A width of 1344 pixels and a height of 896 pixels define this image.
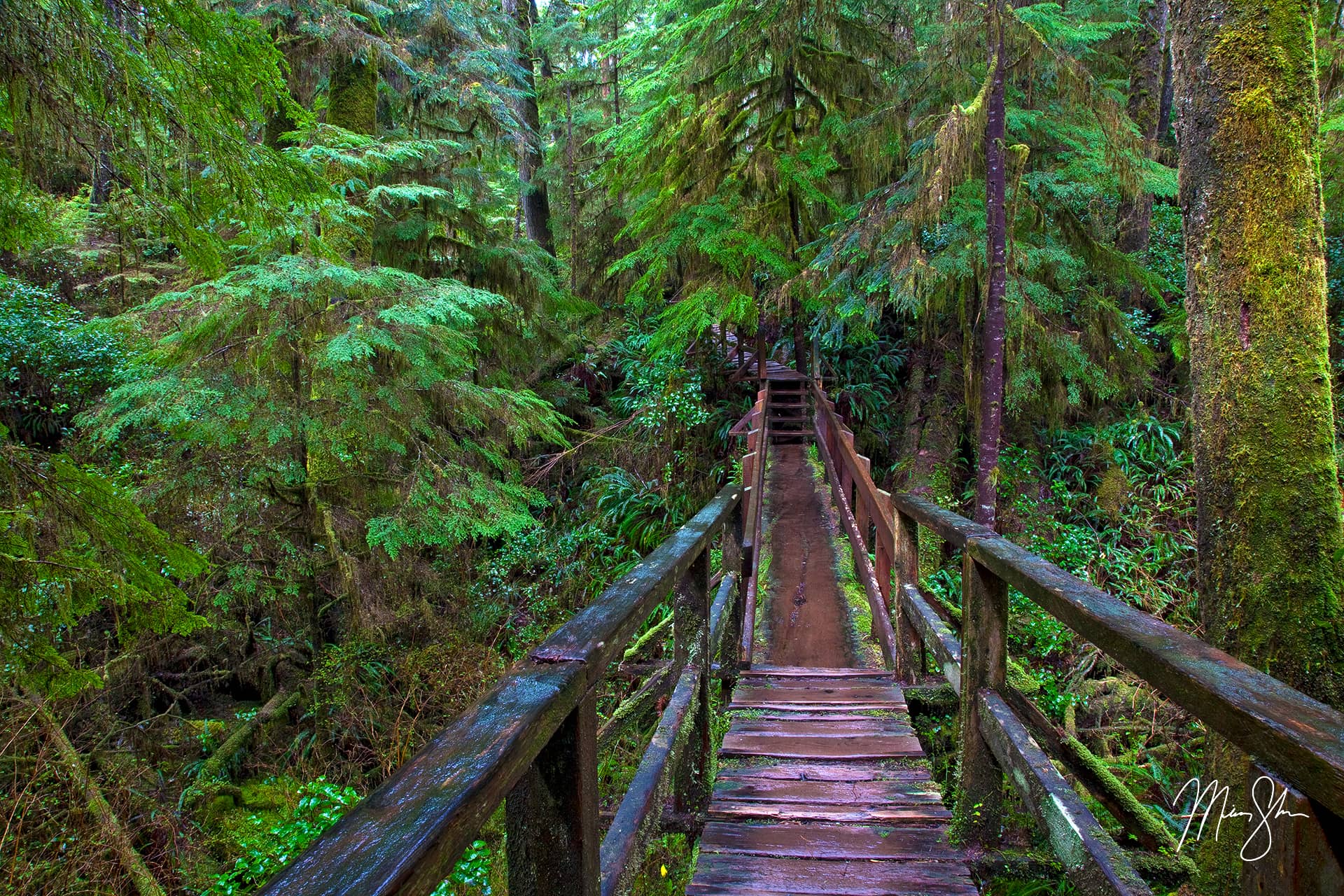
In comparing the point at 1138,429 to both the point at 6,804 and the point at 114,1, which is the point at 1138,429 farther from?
the point at 6,804

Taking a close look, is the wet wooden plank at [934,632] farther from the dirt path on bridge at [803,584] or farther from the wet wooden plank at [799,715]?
the dirt path on bridge at [803,584]

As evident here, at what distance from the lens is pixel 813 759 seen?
3.28 metres

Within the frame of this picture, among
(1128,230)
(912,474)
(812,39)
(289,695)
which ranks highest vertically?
(812,39)

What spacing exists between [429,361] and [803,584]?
4343 mm

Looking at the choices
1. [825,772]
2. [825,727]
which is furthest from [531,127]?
[825,772]

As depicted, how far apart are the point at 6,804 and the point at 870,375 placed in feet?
46.4

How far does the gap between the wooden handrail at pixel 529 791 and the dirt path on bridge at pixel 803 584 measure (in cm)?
315

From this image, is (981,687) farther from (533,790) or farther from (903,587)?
(533,790)

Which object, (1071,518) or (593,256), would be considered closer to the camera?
(1071,518)

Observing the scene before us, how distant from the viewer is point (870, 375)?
14859 millimetres

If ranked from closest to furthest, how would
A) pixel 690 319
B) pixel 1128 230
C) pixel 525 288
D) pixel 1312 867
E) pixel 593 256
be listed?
pixel 1312 867 < pixel 690 319 < pixel 525 288 < pixel 1128 230 < pixel 593 256

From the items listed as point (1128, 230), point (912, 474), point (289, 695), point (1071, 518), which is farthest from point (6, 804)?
point (1128, 230)

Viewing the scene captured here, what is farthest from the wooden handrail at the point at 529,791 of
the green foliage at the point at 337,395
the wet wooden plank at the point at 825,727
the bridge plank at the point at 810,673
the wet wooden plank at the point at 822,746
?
the green foliage at the point at 337,395

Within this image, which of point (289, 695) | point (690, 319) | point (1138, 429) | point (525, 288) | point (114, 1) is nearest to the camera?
point (114, 1)
